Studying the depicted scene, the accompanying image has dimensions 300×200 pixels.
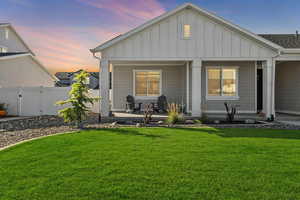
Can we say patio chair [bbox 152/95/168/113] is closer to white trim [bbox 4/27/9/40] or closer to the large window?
the large window

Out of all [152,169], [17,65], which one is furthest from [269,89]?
[17,65]

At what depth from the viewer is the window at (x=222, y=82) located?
12172 millimetres

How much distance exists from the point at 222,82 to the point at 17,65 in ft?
49.3

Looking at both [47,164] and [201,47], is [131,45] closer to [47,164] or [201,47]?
[201,47]

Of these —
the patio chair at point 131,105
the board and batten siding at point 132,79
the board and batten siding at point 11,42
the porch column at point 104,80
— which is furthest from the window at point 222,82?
the board and batten siding at point 11,42

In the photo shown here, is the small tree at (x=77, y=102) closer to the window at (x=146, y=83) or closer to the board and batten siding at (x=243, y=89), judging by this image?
the window at (x=146, y=83)

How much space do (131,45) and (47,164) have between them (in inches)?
288

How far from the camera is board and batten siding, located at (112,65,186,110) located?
43.4 feet

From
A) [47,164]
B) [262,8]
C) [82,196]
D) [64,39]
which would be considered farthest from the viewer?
[64,39]

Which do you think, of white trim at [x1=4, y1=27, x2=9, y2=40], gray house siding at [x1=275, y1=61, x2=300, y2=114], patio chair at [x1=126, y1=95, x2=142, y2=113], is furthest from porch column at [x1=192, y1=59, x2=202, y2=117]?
white trim at [x1=4, y1=27, x2=9, y2=40]

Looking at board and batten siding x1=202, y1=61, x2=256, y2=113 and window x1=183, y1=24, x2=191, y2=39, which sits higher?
window x1=183, y1=24, x2=191, y2=39

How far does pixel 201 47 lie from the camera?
33.1 ft

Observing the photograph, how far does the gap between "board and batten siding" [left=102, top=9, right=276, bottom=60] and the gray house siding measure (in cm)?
277

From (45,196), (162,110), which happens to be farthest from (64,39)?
(45,196)
